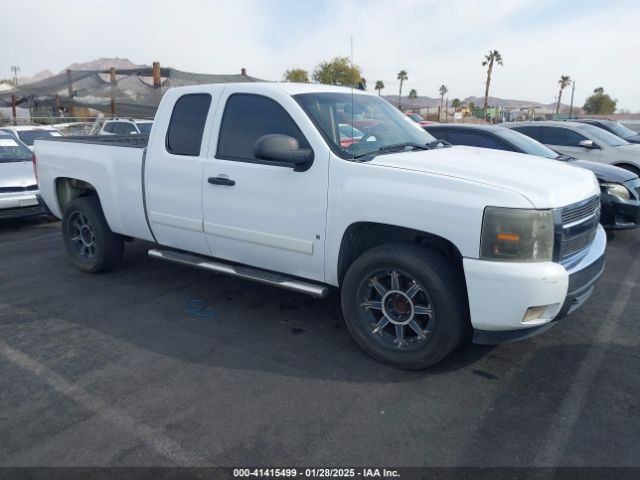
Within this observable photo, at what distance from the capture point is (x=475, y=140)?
24.7 feet

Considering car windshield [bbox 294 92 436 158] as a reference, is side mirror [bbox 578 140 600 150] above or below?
below

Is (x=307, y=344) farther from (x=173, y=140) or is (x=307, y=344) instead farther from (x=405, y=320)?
(x=173, y=140)

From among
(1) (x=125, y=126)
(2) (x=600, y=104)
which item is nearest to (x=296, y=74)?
(1) (x=125, y=126)

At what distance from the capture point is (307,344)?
4.09 metres

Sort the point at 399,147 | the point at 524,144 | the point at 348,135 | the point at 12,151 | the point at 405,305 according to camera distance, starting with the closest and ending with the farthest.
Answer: the point at 405,305
the point at 348,135
the point at 399,147
the point at 524,144
the point at 12,151

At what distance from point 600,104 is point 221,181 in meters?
94.6

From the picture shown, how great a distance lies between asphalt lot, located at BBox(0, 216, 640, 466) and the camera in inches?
110

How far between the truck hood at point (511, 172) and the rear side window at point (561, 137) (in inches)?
243

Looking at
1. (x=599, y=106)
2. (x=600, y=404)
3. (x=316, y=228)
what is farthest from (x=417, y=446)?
(x=599, y=106)

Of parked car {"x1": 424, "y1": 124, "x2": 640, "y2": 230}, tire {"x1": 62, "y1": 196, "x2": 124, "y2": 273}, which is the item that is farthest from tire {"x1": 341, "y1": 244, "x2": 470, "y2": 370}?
parked car {"x1": 424, "y1": 124, "x2": 640, "y2": 230}

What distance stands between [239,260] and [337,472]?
2220 millimetres

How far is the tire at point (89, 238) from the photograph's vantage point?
5.62 m

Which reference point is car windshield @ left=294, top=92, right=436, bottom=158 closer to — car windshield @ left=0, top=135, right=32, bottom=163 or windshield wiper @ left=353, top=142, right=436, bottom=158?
windshield wiper @ left=353, top=142, right=436, bottom=158

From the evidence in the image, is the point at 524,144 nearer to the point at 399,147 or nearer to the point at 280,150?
the point at 399,147
